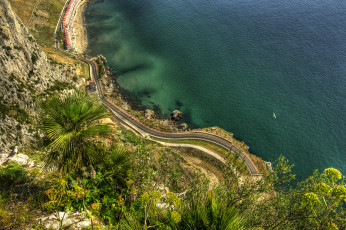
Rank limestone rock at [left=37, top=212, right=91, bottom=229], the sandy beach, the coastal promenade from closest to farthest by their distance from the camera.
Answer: limestone rock at [left=37, top=212, right=91, bottom=229] → the coastal promenade → the sandy beach

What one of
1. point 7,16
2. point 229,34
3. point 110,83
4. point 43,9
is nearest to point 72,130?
point 7,16

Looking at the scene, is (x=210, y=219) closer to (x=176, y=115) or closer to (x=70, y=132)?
(x=70, y=132)

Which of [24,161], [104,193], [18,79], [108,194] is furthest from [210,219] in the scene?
[18,79]

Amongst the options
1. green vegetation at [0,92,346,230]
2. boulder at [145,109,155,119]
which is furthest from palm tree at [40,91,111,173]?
boulder at [145,109,155,119]

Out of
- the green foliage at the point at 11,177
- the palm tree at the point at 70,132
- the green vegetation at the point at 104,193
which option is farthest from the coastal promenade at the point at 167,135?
the green foliage at the point at 11,177

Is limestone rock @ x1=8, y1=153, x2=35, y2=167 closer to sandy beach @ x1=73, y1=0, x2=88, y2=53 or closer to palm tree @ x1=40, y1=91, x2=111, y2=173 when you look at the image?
palm tree @ x1=40, y1=91, x2=111, y2=173
